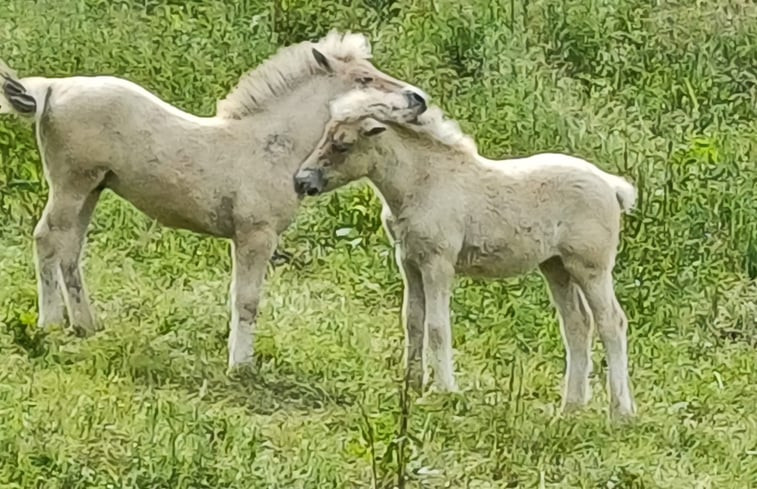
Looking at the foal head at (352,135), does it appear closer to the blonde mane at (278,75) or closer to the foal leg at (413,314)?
the foal leg at (413,314)

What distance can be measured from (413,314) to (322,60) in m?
1.25

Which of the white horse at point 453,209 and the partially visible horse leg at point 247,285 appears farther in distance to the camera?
the partially visible horse leg at point 247,285

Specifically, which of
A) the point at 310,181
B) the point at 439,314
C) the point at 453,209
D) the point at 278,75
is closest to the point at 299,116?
the point at 278,75

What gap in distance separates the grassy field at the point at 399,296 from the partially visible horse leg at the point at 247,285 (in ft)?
0.46

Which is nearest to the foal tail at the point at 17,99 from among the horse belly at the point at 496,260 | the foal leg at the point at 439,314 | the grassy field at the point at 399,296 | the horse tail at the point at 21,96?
the horse tail at the point at 21,96

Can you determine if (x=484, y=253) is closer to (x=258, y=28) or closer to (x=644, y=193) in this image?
(x=644, y=193)

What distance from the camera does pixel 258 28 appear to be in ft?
Result: 41.3

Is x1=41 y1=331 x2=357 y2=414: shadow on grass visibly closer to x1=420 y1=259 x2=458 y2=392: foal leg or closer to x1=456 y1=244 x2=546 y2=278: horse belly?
x1=420 y1=259 x2=458 y2=392: foal leg

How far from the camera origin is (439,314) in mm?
7602

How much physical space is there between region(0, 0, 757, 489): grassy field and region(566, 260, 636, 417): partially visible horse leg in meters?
0.11

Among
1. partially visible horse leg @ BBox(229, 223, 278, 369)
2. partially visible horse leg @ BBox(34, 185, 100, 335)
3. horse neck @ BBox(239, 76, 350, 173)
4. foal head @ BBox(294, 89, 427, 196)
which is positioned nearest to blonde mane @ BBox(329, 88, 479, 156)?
foal head @ BBox(294, 89, 427, 196)

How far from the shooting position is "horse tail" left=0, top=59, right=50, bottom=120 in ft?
26.1

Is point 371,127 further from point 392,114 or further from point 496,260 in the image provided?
point 496,260

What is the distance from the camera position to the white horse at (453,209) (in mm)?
7590
